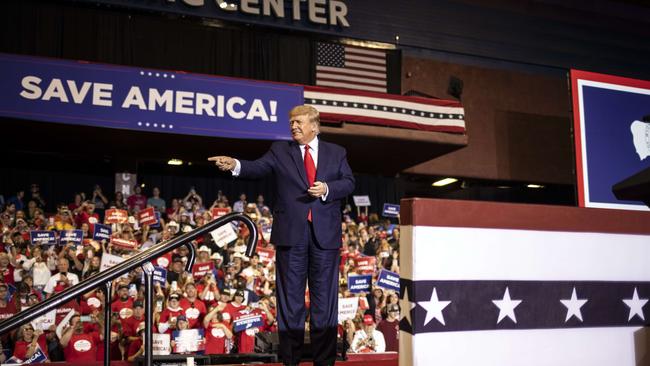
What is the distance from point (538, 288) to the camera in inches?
73.4

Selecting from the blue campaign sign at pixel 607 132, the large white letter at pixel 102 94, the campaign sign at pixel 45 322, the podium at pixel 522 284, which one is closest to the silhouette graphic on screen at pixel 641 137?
the blue campaign sign at pixel 607 132

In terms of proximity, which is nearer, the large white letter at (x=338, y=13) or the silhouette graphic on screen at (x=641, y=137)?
the silhouette graphic on screen at (x=641, y=137)

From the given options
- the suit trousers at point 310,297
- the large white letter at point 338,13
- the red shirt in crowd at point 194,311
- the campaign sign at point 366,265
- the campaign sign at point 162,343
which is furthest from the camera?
the large white letter at point 338,13

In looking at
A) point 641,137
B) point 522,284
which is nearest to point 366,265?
point 641,137

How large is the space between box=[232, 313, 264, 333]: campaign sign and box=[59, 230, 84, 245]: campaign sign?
8.25ft

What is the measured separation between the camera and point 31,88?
23.7 feet

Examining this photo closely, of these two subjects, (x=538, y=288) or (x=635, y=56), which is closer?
(x=538, y=288)

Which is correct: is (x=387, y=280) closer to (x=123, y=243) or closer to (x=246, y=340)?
(x=246, y=340)

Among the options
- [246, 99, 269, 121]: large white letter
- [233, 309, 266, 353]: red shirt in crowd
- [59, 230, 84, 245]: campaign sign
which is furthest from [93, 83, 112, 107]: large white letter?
[233, 309, 266, 353]: red shirt in crowd

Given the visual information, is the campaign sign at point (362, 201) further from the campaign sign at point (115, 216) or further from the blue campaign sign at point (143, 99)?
the campaign sign at point (115, 216)

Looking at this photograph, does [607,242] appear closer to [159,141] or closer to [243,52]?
[159,141]

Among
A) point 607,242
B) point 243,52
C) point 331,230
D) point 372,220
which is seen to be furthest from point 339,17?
point 607,242

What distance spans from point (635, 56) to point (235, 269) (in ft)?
35.4

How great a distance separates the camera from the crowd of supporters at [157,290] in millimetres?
5766
